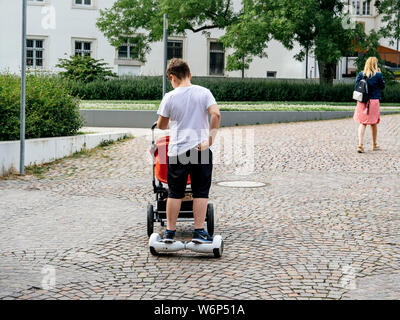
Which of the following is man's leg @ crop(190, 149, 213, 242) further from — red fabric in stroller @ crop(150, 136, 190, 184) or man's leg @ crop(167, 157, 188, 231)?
red fabric in stroller @ crop(150, 136, 190, 184)

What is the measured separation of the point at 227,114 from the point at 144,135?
3.95 meters

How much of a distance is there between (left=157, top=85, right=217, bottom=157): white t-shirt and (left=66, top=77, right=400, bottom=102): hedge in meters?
23.8

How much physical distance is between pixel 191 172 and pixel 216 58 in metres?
39.7

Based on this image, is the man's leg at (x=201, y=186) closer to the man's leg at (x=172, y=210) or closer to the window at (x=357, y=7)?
A: the man's leg at (x=172, y=210)

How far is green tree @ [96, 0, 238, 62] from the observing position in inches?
1357

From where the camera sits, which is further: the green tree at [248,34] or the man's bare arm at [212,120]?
the green tree at [248,34]

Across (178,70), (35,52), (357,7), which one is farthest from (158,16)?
(357,7)

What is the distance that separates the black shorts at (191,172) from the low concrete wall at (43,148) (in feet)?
19.2

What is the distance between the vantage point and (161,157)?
20.4ft

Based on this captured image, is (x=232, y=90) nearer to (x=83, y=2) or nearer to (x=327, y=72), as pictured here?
(x=327, y=72)

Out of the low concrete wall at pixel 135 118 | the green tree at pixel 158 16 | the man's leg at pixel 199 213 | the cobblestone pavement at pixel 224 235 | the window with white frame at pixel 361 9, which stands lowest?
the cobblestone pavement at pixel 224 235

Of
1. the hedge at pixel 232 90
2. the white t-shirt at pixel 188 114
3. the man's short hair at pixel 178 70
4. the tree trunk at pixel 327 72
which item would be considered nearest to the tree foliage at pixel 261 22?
the tree trunk at pixel 327 72

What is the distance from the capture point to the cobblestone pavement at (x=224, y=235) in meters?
4.96
